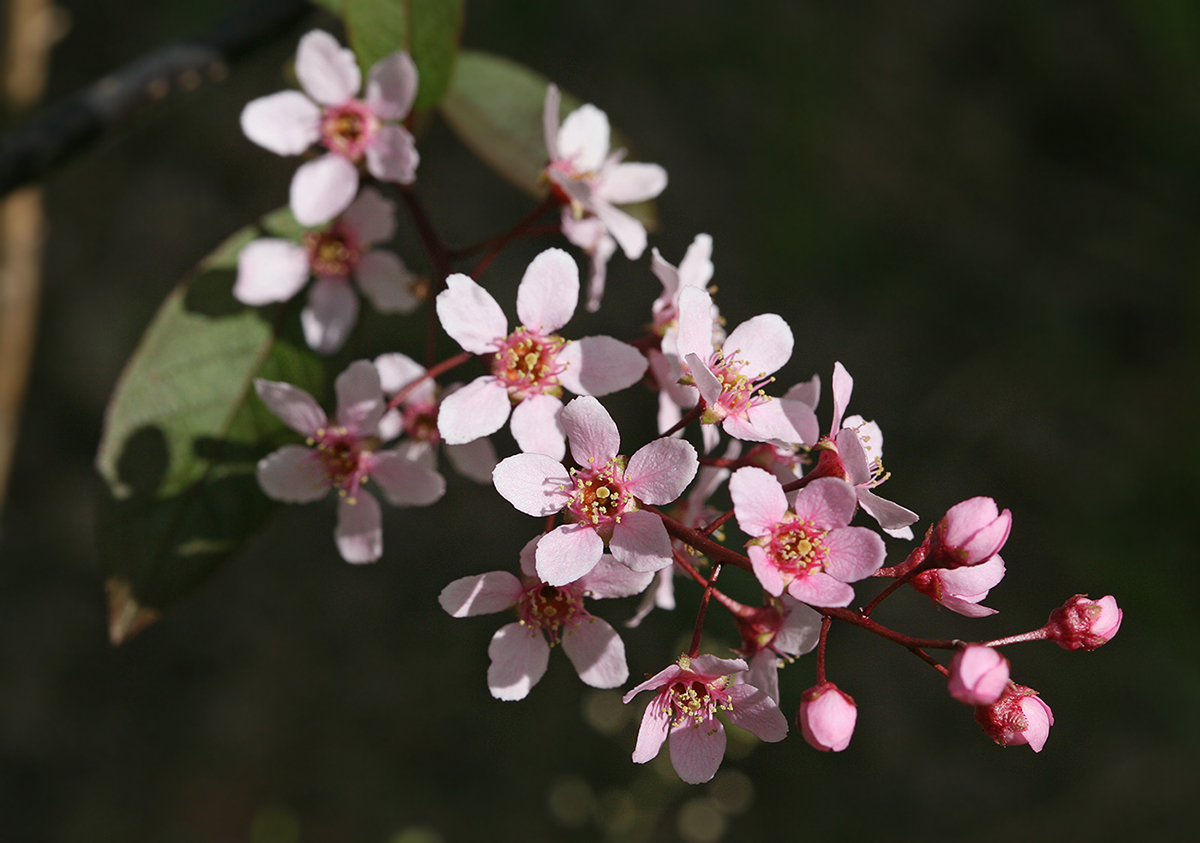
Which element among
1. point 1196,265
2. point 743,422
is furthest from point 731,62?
point 743,422

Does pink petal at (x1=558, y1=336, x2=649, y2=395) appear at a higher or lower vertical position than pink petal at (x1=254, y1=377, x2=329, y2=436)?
higher

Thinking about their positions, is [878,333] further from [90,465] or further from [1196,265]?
[90,465]

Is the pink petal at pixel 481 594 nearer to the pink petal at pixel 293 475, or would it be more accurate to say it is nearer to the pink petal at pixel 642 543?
the pink petal at pixel 642 543

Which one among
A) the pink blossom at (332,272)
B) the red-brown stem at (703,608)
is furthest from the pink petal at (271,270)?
the red-brown stem at (703,608)

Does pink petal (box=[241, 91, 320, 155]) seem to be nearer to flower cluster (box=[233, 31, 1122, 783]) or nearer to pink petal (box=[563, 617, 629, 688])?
flower cluster (box=[233, 31, 1122, 783])

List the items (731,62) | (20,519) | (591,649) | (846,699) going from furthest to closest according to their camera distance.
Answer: (731,62)
(20,519)
(591,649)
(846,699)

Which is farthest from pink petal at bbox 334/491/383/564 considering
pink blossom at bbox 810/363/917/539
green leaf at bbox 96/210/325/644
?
pink blossom at bbox 810/363/917/539
